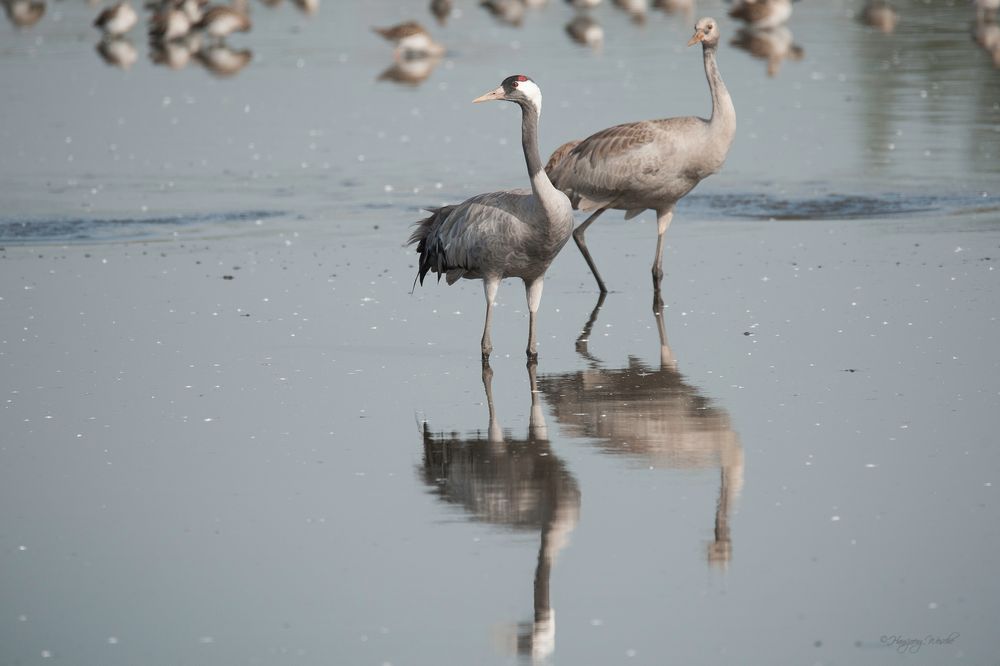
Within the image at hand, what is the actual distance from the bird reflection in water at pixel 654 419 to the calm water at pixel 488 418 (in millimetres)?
33

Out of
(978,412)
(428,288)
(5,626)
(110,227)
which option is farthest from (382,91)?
(5,626)

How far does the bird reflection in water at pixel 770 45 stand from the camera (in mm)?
28219

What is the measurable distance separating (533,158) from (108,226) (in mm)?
6823

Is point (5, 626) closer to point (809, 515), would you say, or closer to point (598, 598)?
point (598, 598)

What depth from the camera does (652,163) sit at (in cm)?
1249

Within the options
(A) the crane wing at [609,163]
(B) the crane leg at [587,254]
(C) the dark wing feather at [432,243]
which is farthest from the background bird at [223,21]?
(C) the dark wing feather at [432,243]

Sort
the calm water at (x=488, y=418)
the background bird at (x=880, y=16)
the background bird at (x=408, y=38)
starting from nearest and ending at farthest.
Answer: the calm water at (x=488, y=418) → the background bird at (x=408, y=38) → the background bird at (x=880, y=16)

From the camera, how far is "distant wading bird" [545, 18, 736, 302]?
41.1 ft

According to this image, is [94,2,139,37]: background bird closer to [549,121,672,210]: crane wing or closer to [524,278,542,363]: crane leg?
[549,121,672,210]: crane wing

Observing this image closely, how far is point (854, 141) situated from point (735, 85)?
5725mm

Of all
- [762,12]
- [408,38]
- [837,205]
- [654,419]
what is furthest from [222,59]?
[654,419]

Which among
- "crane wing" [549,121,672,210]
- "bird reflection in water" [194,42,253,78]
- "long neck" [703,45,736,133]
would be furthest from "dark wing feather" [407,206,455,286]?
"bird reflection in water" [194,42,253,78]
